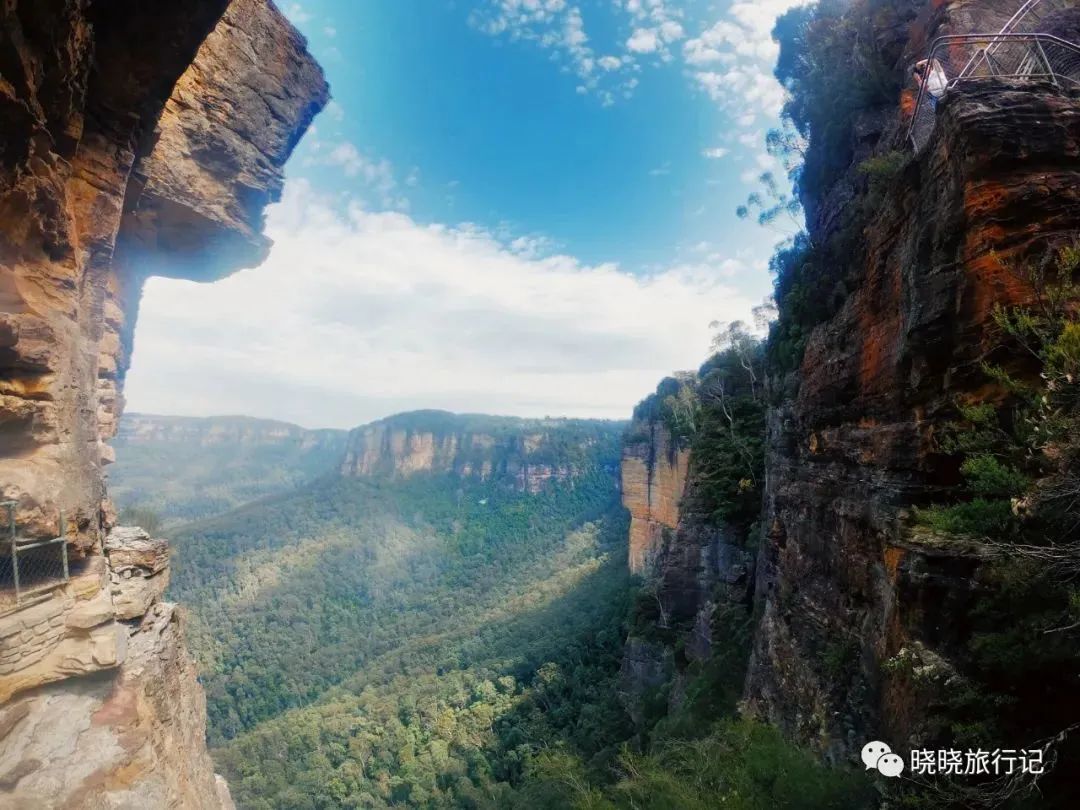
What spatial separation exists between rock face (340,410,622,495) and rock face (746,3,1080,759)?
91.6 metres

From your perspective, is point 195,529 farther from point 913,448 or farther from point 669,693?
point 913,448

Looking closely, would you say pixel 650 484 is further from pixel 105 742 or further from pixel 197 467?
pixel 197 467

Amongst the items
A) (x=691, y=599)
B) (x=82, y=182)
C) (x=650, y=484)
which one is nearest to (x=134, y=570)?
(x=82, y=182)

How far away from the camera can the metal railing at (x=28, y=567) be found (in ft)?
18.4

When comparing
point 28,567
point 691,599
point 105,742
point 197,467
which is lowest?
point 197,467

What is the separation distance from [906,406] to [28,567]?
12.5m

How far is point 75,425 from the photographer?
674cm

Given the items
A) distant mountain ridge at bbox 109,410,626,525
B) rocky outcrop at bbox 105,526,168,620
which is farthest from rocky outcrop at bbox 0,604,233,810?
distant mountain ridge at bbox 109,410,626,525

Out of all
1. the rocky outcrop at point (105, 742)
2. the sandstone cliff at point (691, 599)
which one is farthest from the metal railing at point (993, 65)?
the rocky outcrop at point (105, 742)

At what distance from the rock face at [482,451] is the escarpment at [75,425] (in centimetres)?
9484

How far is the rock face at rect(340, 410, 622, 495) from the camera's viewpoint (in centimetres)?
10381

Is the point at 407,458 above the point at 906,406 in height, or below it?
below

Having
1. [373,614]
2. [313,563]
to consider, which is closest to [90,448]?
[373,614]

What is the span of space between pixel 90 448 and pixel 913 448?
1243 cm
